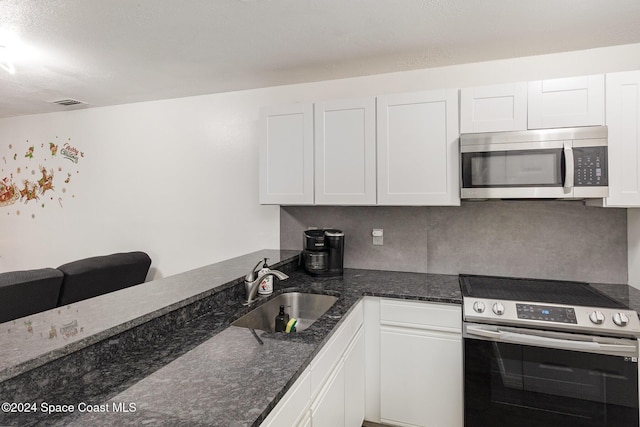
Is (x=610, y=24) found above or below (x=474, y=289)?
above

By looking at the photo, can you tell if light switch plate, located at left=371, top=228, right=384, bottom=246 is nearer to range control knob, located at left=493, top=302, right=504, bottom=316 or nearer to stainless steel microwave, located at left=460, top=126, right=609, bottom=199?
stainless steel microwave, located at left=460, top=126, right=609, bottom=199

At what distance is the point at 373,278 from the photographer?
7.80 ft

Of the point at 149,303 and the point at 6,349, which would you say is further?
the point at 149,303

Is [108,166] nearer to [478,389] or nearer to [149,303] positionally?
[149,303]

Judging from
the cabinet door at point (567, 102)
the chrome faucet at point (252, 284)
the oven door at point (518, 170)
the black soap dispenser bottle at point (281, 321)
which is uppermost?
the cabinet door at point (567, 102)

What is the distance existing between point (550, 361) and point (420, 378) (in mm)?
673

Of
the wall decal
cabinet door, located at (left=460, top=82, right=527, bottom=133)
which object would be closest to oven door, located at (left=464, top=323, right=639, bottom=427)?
cabinet door, located at (left=460, top=82, right=527, bottom=133)

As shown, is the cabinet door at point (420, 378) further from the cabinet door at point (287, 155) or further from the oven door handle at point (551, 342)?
the cabinet door at point (287, 155)

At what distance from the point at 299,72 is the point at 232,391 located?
2288mm

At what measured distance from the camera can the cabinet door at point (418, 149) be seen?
2.10 metres

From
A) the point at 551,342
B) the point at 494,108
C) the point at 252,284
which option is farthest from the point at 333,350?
the point at 494,108

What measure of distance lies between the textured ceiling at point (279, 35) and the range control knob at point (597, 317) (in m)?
1.53

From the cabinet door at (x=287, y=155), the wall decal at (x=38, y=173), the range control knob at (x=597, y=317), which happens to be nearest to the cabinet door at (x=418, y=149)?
the cabinet door at (x=287, y=155)

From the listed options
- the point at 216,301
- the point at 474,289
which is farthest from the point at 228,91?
the point at 474,289
